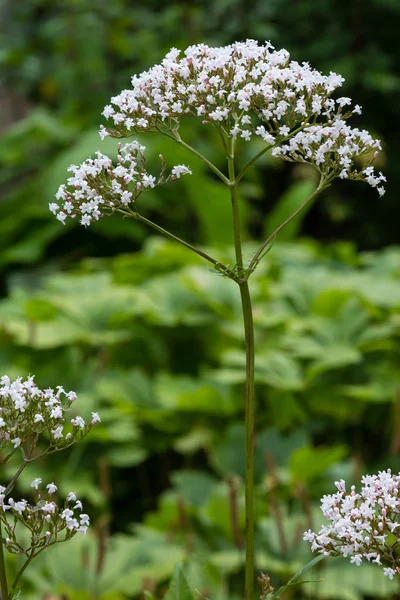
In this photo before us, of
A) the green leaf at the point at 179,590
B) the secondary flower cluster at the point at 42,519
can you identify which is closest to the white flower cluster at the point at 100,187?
the secondary flower cluster at the point at 42,519

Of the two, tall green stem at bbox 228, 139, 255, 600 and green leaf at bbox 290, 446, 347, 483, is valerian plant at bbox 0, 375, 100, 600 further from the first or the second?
green leaf at bbox 290, 446, 347, 483

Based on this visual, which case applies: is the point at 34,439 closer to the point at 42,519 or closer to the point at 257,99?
the point at 42,519

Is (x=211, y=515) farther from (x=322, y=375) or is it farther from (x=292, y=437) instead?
(x=322, y=375)

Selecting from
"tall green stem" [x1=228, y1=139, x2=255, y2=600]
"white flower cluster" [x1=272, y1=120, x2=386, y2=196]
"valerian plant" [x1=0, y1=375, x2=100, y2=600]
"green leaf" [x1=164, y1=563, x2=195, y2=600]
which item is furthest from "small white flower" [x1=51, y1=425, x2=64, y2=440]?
"white flower cluster" [x1=272, y1=120, x2=386, y2=196]

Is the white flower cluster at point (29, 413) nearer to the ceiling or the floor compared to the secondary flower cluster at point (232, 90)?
nearer to the floor

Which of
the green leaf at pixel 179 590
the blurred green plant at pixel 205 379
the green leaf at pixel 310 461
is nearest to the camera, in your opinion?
the green leaf at pixel 179 590

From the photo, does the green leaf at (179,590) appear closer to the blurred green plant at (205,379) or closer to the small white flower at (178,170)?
the small white flower at (178,170)

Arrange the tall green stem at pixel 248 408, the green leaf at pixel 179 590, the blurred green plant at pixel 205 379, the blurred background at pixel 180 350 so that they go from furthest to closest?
the blurred green plant at pixel 205 379 → the blurred background at pixel 180 350 → the green leaf at pixel 179 590 → the tall green stem at pixel 248 408
